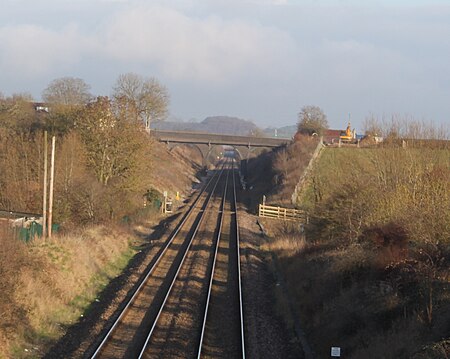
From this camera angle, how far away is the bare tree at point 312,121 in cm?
7725

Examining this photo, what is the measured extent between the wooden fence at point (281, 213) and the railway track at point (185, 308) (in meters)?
8.17

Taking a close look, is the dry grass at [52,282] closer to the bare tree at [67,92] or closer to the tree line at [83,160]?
the tree line at [83,160]

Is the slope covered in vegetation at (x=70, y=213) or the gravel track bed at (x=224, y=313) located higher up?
the slope covered in vegetation at (x=70, y=213)

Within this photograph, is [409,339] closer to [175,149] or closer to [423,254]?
[423,254]

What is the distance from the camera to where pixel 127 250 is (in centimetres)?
2598

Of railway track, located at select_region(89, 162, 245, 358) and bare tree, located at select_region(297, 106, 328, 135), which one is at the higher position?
bare tree, located at select_region(297, 106, 328, 135)

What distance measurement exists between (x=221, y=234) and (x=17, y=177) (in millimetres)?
11435

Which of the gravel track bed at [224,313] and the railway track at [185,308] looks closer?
the railway track at [185,308]

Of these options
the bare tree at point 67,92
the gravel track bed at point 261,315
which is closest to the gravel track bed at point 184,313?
the gravel track bed at point 261,315

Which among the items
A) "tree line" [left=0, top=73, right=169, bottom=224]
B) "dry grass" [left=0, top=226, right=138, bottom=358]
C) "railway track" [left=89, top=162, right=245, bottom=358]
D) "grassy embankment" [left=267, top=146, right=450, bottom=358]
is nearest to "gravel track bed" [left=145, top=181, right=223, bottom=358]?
"railway track" [left=89, top=162, right=245, bottom=358]

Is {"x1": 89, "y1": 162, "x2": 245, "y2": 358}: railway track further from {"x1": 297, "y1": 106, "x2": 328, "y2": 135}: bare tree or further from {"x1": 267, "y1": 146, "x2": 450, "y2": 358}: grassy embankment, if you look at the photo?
{"x1": 297, "y1": 106, "x2": 328, "y2": 135}: bare tree

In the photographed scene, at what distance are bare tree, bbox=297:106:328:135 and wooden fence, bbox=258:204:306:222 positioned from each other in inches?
1496

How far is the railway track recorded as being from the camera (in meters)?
13.1

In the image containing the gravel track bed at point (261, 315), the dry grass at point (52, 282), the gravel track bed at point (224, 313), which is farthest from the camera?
the dry grass at point (52, 282)
